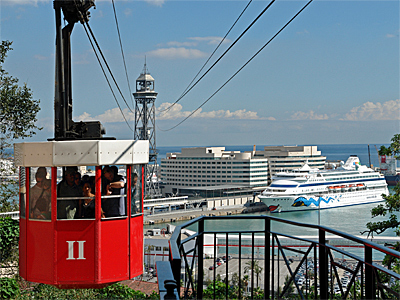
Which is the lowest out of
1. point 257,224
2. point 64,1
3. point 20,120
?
point 257,224

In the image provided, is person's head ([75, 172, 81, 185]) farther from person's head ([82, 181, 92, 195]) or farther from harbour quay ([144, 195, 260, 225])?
harbour quay ([144, 195, 260, 225])

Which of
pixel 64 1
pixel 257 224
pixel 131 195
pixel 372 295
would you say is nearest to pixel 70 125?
pixel 131 195

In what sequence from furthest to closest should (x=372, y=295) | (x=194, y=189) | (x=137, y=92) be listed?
(x=137, y=92) → (x=194, y=189) → (x=372, y=295)

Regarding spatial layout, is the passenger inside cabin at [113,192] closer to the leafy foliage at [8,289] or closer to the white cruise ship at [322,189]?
the leafy foliage at [8,289]

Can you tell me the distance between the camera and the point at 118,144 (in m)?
4.11

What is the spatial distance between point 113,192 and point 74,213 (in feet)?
1.31

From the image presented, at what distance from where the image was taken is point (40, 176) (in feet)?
13.2

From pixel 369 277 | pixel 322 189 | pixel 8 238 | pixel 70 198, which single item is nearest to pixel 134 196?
pixel 70 198

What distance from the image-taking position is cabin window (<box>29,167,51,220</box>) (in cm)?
398

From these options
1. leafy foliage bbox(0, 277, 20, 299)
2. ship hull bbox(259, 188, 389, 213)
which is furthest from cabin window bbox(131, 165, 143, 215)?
ship hull bbox(259, 188, 389, 213)

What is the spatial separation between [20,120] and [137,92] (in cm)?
5683

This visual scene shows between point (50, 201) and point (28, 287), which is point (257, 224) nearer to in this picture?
point (28, 287)

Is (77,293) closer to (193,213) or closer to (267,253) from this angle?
(267,253)

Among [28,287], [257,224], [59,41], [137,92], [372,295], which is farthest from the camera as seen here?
[137,92]
